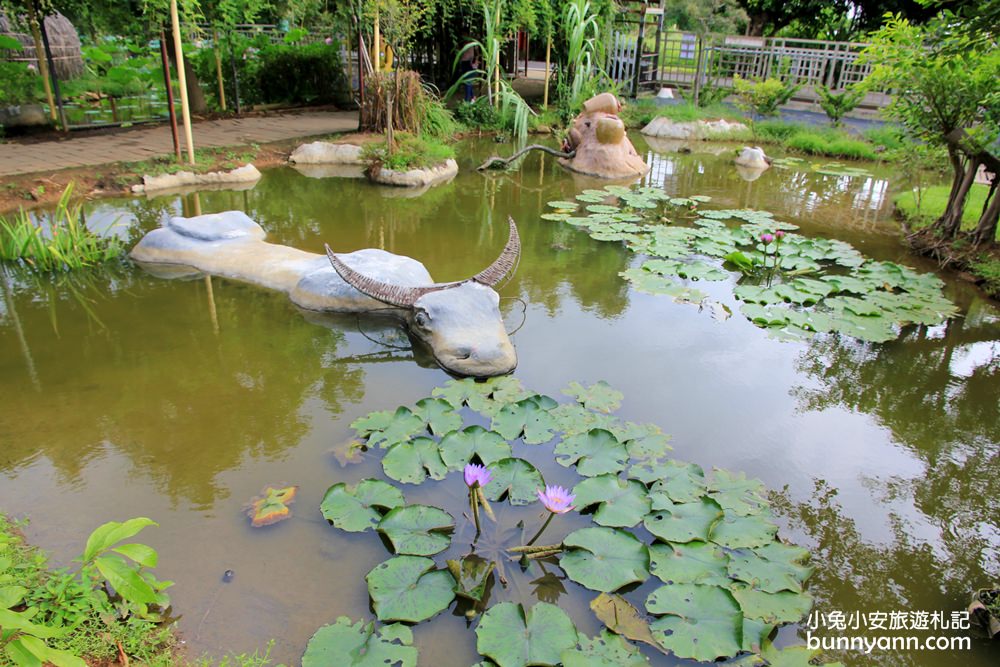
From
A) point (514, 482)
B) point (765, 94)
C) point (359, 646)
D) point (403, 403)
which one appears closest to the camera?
point (359, 646)

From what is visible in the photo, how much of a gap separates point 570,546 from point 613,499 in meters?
0.38

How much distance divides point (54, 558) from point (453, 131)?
988 centimetres

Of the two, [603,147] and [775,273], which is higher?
[603,147]

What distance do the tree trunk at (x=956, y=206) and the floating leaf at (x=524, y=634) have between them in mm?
6038

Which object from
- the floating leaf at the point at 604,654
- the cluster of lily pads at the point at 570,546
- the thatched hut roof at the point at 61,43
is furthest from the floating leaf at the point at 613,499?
the thatched hut roof at the point at 61,43

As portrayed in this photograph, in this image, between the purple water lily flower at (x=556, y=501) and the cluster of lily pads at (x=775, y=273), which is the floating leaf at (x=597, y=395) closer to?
the purple water lily flower at (x=556, y=501)

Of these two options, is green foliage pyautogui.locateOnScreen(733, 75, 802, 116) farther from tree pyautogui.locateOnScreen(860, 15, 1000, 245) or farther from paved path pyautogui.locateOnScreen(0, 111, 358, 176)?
A: paved path pyautogui.locateOnScreen(0, 111, 358, 176)

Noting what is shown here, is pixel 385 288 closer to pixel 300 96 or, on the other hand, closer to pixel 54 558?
pixel 54 558

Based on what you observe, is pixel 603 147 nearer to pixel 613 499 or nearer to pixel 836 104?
pixel 836 104

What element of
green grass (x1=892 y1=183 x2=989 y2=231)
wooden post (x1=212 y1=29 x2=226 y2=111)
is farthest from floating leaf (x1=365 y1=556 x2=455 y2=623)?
wooden post (x1=212 y1=29 x2=226 y2=111)

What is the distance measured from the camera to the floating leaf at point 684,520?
2.50 metres

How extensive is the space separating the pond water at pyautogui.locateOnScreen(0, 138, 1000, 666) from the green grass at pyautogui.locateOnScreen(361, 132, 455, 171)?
2.89m

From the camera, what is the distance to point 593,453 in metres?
3.03

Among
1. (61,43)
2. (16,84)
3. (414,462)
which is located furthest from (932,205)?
(61,43)
